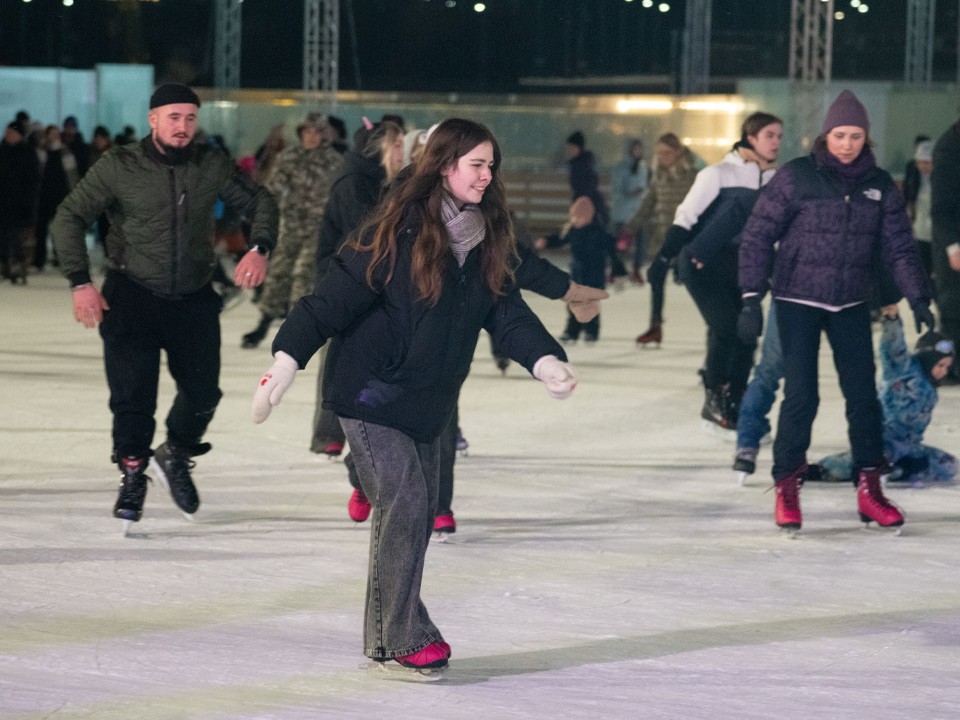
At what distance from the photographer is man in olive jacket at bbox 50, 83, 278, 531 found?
5719 millimetres

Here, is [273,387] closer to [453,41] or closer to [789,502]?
[789,502]

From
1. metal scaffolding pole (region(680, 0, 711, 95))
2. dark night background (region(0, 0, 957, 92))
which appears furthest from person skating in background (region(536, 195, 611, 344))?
dark night background (region(0, 0, 957, 92))

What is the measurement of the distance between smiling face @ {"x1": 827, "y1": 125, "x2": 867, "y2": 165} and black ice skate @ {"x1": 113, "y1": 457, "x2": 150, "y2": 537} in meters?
2.50

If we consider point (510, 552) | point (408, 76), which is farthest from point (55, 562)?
point (408, 76)

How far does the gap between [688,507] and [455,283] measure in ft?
8.77

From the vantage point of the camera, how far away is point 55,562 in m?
5.33

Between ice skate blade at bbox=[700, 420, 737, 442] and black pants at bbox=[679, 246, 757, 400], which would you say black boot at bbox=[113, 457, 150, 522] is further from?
ice skate blade at bbox=[700, 420, 737, 442]

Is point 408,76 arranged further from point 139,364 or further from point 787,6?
point 139,364

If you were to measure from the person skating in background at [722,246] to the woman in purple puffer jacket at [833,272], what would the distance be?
168 centimetres

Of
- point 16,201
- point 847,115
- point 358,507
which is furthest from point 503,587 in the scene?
point 16,201

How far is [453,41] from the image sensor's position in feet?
109

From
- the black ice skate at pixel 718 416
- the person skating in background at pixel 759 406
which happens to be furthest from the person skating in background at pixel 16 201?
the person skating in background at pixel 759 406

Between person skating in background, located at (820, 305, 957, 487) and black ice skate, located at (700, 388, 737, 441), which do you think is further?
black ice skate, located at (700, 388, 737, 441)

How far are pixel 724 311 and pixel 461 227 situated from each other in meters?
4.24
